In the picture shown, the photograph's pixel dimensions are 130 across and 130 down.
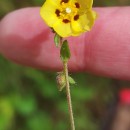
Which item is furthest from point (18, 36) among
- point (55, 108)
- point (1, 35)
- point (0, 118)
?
point (55, 108)

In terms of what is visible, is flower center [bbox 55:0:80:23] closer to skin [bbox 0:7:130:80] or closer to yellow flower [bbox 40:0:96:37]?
yellow flower [bbox 40:0:96:37]

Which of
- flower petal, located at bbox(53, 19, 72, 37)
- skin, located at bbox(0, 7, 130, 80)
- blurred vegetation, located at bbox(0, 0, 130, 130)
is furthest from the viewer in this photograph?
blurred vegetation, located at bbox(0, 0, 130, 130)

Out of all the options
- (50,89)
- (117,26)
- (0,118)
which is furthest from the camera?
(50,89)

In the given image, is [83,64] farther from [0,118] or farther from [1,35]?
[0,118]

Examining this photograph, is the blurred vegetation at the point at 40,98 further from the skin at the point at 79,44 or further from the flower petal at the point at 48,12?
the flower petal at the point at 48,12

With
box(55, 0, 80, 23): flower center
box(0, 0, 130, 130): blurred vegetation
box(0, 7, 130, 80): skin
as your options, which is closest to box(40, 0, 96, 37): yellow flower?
box(55, 0, 80, 23): flower center

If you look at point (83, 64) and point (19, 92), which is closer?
point (83, 64)
